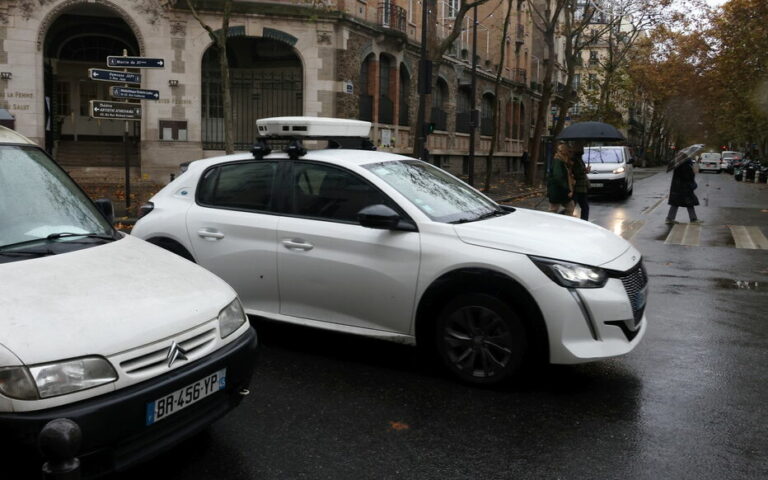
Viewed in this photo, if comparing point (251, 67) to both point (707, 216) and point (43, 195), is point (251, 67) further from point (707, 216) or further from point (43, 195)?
point (43, 195)

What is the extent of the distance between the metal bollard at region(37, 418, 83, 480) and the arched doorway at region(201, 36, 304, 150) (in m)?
22.5

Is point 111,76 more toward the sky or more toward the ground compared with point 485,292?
more toward the sky

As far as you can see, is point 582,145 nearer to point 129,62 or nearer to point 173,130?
point 129,62

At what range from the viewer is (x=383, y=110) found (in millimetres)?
29031

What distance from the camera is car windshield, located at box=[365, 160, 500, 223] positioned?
17.4 feet

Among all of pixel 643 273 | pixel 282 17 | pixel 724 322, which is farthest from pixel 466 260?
pixel 282 17

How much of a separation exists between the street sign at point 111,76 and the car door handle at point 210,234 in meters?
9.46

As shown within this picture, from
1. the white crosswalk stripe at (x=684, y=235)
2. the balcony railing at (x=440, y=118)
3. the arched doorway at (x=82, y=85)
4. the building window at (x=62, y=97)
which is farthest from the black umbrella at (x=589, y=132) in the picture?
the building window at (x=62, y=97)

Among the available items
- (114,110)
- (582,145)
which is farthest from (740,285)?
(114,110)

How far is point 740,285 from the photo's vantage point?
351 inches

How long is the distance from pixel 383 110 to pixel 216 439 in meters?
25.9

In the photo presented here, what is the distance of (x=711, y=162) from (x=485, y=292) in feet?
219

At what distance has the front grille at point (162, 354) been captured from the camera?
2999 mm

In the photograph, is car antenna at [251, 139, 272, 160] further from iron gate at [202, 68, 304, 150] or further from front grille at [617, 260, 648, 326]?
iron gate at [202, 68, 304, 150]
